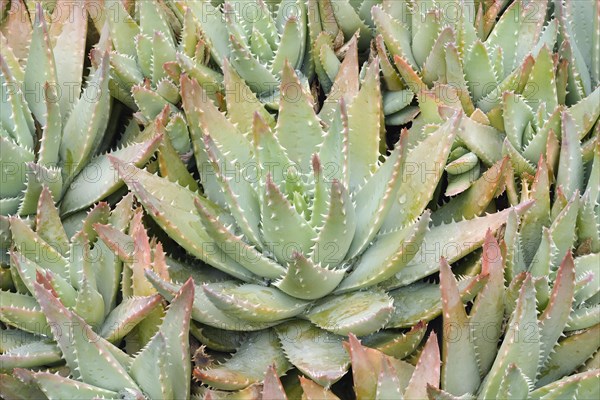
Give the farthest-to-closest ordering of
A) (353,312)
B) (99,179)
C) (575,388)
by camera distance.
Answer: (99,179) < (353,312) < (575,388)

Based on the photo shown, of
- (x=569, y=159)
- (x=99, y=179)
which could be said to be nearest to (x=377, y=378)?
A: (x=569, y=159)

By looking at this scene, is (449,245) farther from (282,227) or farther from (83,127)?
(83,127)

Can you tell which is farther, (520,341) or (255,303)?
(255,303)

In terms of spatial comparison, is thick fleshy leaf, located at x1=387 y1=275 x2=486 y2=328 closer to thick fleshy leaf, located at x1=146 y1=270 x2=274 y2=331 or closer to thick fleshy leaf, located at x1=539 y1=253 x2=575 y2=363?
thick fleshy leaf, located at x1=539 y1=253 x2=575 y2=363

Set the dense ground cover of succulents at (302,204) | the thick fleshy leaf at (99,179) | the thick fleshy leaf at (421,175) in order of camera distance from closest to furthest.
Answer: the dense ground cover of succulents at (302,204), the thick fleshy leaf at (421,175), the thick fleshy leaf at (99,179)

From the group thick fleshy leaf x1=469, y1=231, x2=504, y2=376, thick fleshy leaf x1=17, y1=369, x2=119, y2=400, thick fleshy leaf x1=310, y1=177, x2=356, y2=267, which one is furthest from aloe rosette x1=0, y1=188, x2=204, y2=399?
thick fleshy leaf x1=469, y1=231, x2=504, y2=376

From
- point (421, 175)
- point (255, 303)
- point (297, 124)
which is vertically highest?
point (297, 124)

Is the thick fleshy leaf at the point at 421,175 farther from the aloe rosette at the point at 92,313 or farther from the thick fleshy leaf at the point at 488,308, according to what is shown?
the aloe rosette at the point at 92,313

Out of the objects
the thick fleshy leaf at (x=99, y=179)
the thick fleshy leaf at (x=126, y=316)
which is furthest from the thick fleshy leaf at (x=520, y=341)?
the thick fleshy leaf at (x=99, y=179)

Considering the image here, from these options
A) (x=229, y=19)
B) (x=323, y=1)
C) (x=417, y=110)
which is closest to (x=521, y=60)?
(x=417, y=110)
